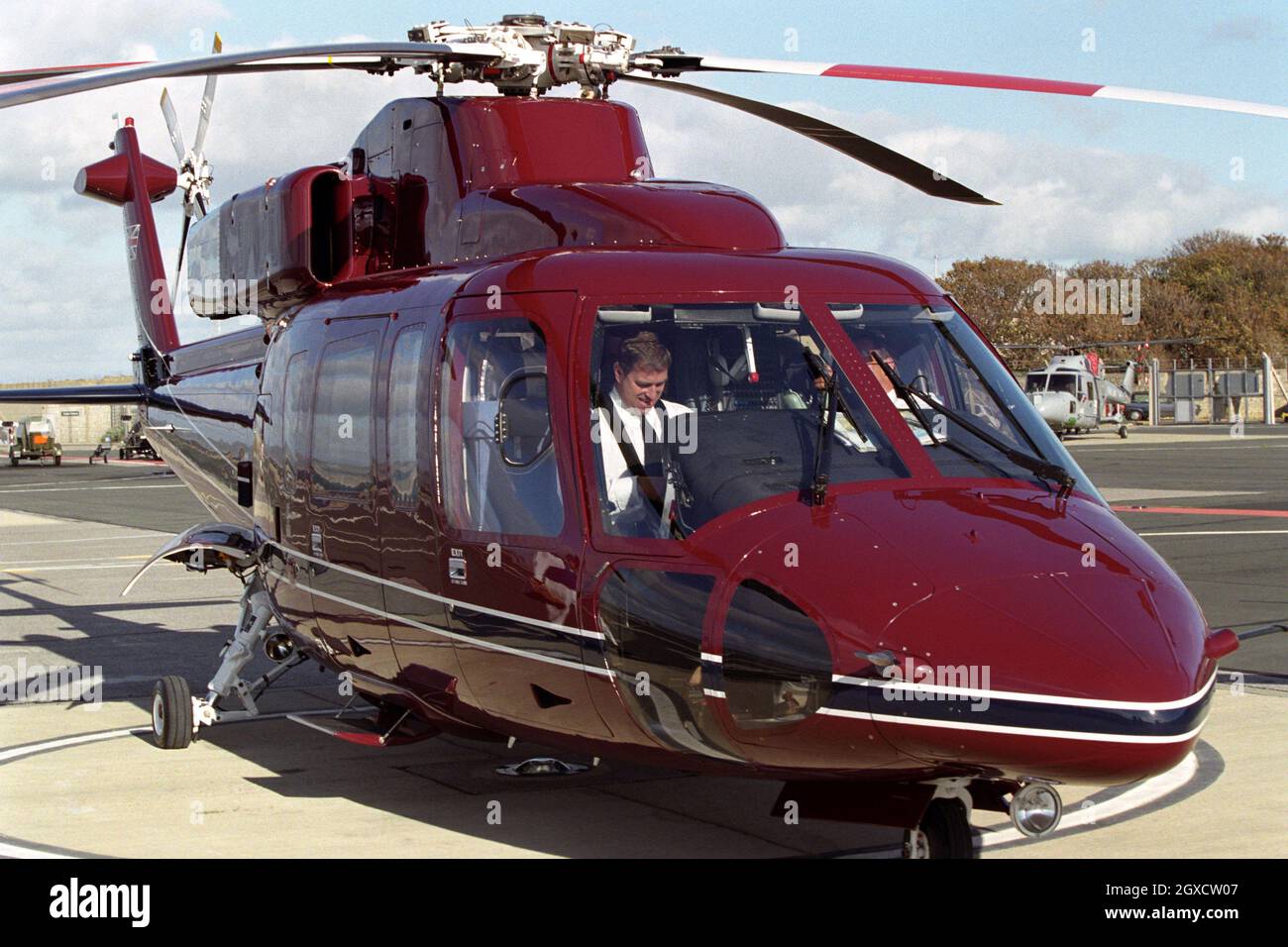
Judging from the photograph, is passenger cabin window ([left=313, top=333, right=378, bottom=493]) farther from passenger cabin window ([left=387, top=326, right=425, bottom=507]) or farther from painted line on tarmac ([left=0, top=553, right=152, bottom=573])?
painted line on tarmac ([left=0, top=553, right=152, bottom=573])

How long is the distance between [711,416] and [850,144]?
3243mm

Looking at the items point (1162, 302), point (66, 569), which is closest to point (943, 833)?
point (66, 569)

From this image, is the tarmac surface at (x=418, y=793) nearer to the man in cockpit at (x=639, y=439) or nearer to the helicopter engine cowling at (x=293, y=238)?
the man in cockpit at (x=639, y=439)

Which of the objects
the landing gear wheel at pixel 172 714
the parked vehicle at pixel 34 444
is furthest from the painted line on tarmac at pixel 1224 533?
the parked vehicle at pixel 34 444

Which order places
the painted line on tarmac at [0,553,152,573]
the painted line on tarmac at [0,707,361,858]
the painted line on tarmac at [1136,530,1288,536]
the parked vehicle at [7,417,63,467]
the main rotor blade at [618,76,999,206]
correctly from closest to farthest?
the painted line on tarmac at [0,707,361,858] → the main rotor blade at [618,76,999,206] → the painted line on tarmac at [1136,530,1288,536] → the painted line on tarmac at [0,553,152,573] → the parked vehicle at [7,417,63,467]

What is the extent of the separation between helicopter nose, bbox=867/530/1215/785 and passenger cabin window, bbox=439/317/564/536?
5.49ft

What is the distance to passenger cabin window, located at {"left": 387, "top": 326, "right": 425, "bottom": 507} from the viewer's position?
22.3ft

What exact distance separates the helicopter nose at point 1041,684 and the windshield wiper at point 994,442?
0.85 metres

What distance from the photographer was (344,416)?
757cm

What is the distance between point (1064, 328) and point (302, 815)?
82.4 meters

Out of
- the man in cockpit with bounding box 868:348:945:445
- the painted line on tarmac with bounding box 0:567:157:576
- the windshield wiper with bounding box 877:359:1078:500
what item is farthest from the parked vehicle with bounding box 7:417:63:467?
the windshield wiper with bounding box 877:359:1078:500

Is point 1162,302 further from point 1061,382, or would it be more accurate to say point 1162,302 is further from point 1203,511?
point 1203,511

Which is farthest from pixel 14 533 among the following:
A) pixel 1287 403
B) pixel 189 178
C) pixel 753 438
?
pixel 1287 403

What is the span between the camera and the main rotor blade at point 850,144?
27.6 feet
